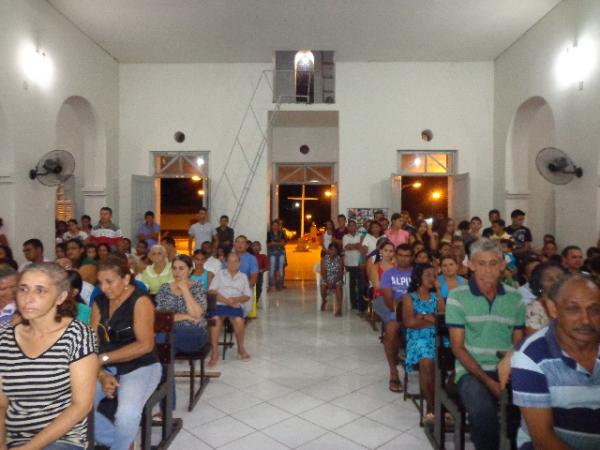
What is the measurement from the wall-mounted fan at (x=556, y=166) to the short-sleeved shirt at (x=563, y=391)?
586 centimetres

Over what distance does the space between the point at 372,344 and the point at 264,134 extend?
5.63m

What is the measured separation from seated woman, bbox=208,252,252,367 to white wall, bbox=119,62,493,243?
471 cm

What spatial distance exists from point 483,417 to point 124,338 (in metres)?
2.13

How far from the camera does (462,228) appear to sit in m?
8.79

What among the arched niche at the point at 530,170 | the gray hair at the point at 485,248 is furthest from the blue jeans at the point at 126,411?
the arched niche at the point at 530,170

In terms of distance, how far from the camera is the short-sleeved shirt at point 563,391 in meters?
1.85

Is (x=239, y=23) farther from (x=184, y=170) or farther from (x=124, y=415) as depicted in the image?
(x=124, y=415)

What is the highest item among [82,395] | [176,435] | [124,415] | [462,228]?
[462,228]

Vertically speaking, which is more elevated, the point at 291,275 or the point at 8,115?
the point at 8,115

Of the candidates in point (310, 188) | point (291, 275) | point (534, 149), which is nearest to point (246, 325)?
point (291, 275)

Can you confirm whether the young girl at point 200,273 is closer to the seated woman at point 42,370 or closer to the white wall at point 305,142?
the seated woman at point 42,370

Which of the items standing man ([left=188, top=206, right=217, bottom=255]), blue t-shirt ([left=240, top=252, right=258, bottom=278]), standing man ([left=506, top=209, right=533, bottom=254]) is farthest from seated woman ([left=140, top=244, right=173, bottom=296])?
standing man ([left=506, top=209, right=533, bottom=254])

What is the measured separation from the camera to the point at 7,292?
3100 millimetres

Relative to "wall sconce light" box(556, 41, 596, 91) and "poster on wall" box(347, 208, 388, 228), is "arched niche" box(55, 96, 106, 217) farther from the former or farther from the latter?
"wall sconce light" box(556, 41, 596, 91)
